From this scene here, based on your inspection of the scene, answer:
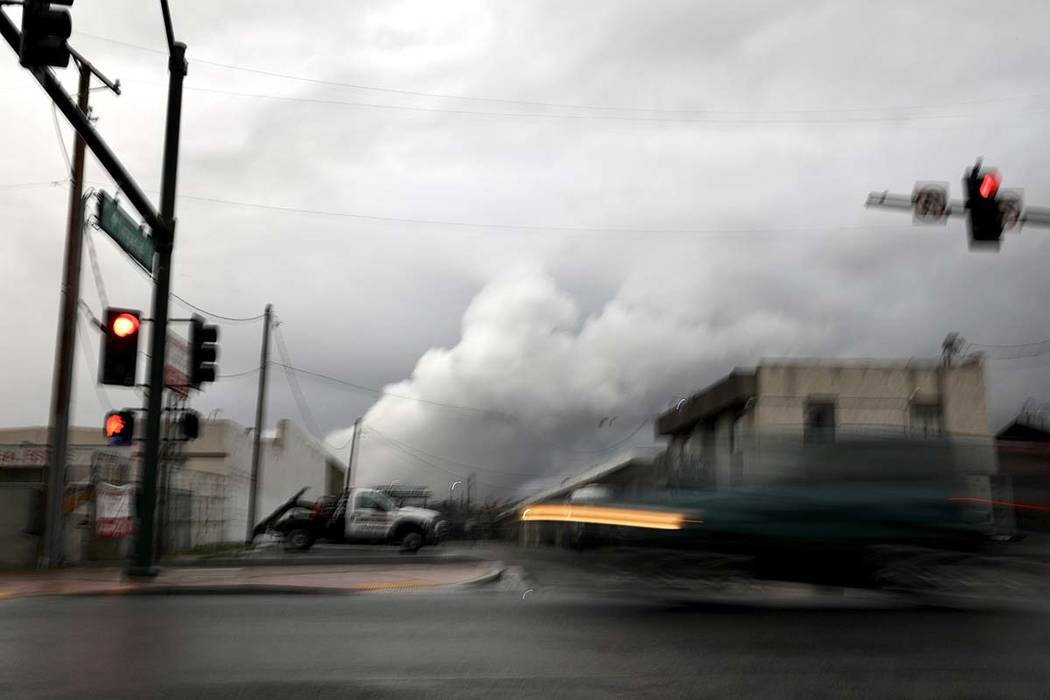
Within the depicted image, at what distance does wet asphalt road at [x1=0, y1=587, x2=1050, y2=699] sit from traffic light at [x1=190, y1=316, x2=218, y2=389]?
681 centimetres

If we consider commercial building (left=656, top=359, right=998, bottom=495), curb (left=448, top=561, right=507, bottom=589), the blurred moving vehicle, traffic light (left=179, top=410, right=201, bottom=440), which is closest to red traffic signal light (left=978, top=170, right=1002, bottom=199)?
the blurred moving vehicle

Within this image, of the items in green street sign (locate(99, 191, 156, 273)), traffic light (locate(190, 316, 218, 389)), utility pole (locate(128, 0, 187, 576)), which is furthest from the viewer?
traffic light (locate(190, 316, 218, 389))

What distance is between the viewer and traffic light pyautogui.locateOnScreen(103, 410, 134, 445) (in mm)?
14945

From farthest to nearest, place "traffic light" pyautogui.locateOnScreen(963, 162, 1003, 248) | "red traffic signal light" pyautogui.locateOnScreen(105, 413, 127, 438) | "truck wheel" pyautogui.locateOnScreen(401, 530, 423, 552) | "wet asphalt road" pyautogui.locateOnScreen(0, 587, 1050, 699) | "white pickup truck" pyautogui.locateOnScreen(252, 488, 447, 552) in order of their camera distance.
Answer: "white pickup truck" pyautogui.locateOnScreen(252, 488, 447, 552) < "truck wheel" pyautogui.locateOnScreen(401, 530, 423, 552) < "red traffic signal light" pyautogui.locateOnScreen(105, 413, 127, 438) < "traffic light" pyautogui.locateOnScreen(963, 162, 1003, 248) < "wet asphalt road" pyautogui.locateOnScreen(0, 587, 1050, 699)

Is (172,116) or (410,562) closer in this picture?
(172,116)

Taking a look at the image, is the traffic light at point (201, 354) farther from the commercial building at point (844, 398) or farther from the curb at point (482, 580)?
the commercial building at point (844, 398)

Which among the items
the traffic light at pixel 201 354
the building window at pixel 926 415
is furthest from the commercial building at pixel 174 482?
the building window at pixel 926 415

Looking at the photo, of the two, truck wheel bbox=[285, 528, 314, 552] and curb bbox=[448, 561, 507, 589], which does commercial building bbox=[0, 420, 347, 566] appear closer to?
truck wheel bbox=[285, 528, 314, 552]

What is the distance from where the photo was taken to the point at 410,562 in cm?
1952

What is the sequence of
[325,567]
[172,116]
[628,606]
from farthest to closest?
[325,567] → [172,116] → [628,606]

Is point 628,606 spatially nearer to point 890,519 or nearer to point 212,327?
point 890,519

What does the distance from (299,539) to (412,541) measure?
3195 mm

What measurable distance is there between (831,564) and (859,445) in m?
1.24

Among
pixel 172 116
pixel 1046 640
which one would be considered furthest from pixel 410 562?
pixel 1046 640
